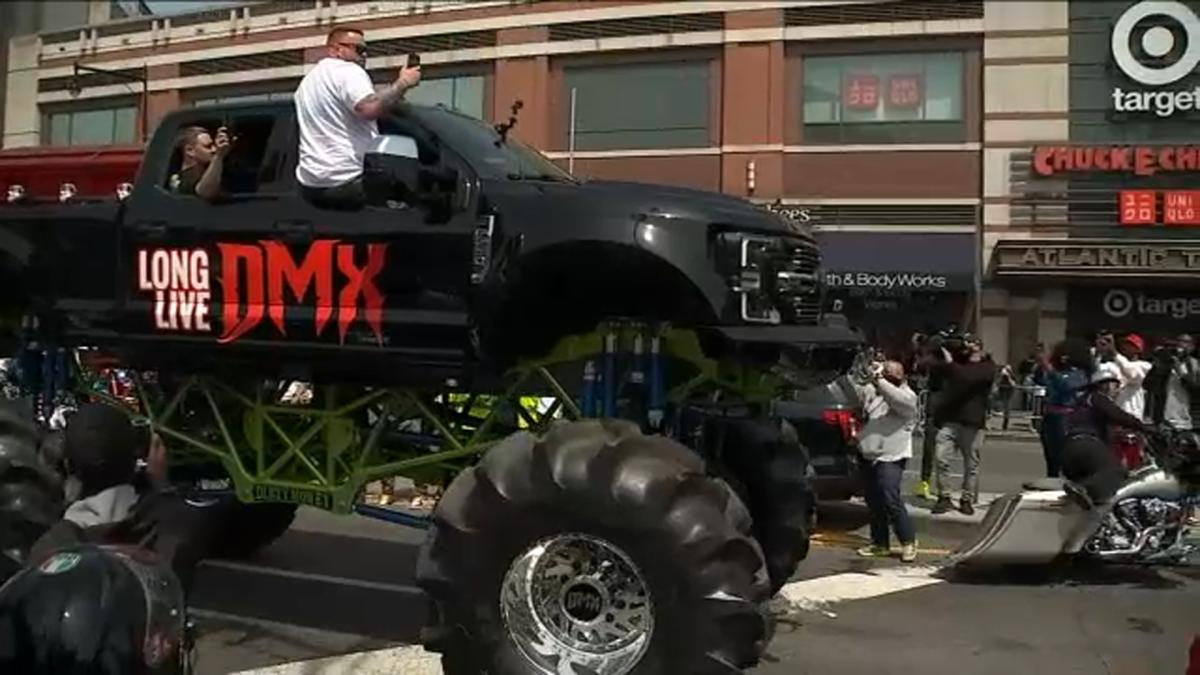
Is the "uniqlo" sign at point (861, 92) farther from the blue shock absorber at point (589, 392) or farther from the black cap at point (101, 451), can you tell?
the black cap at point (101, 451)

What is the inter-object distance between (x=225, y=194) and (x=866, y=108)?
77.4 ft

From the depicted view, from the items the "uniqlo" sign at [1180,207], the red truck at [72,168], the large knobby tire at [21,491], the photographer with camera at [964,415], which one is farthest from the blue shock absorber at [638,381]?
the "uniqlo" sign at [1180,207]

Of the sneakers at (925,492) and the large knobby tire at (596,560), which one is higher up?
the large knobby tire at (596,560)

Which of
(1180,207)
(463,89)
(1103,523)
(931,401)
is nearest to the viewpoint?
(1103,523)

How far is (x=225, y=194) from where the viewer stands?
246 inches

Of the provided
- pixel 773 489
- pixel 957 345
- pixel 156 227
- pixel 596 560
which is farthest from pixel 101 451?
pixel 957 345

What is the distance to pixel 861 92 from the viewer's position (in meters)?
28.3

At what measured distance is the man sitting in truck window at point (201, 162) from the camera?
6.21 m

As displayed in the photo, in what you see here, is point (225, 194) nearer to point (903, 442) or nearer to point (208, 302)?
point (208, 302)

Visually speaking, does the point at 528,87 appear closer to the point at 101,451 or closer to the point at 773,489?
the point at 773,489

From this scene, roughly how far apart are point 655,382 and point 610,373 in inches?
8.0

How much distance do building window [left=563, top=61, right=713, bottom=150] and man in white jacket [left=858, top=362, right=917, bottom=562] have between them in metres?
20.1

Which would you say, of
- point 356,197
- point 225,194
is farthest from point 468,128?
point 225,194

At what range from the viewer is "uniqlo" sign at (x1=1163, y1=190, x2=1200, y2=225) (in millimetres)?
25812
